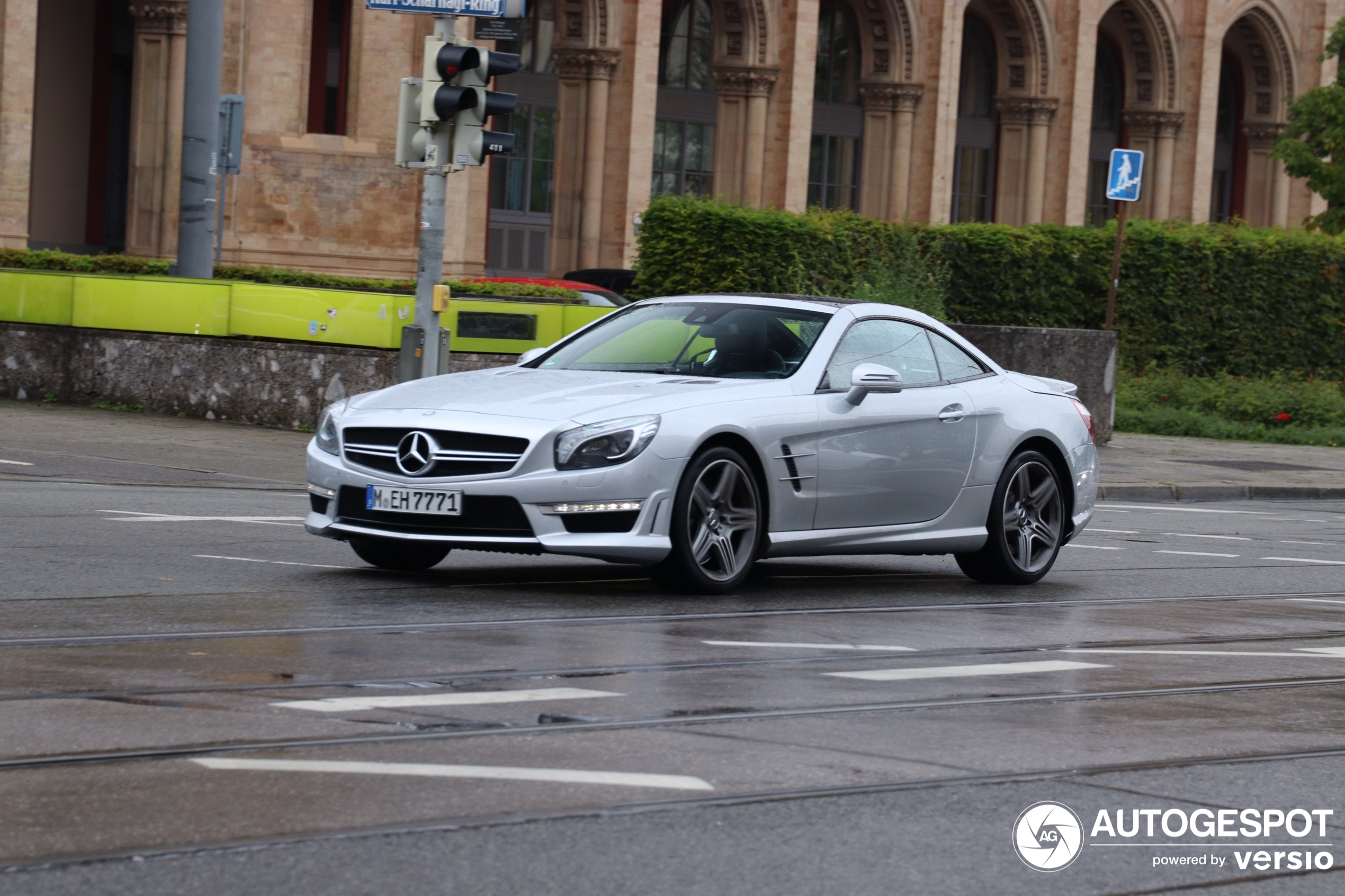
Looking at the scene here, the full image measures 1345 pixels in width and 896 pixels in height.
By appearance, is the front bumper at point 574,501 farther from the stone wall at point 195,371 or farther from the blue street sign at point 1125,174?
the blue street sign at point 1125,174

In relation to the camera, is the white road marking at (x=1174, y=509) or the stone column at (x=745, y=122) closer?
the white road marking at (x=1174, y=509)

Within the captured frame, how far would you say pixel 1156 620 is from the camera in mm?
9430

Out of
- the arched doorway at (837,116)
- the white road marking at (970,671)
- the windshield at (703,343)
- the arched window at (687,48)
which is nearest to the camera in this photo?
the white road marking at (970,671)

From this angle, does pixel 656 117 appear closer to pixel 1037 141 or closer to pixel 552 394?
pixel 1037 141

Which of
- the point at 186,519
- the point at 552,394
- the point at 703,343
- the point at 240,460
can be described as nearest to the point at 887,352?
the point at 703,343

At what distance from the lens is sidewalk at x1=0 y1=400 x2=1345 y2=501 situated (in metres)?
14.6

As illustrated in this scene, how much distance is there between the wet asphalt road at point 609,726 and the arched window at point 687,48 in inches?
1589

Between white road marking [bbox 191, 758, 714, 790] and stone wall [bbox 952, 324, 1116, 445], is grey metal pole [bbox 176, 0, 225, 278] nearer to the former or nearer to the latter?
stone wall [bbox 952, 324, 1116, 445]

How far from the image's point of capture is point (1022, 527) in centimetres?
1071

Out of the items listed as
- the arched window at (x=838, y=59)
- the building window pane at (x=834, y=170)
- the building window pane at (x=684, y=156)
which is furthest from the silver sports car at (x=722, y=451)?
the building window pane at (x=834, y=170)

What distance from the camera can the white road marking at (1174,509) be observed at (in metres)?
17.8

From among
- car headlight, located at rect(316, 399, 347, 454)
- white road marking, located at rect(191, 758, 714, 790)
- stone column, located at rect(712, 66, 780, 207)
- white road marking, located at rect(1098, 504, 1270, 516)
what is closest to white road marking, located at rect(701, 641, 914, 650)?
car headlight, located at rect(316, 399, 347, 454)

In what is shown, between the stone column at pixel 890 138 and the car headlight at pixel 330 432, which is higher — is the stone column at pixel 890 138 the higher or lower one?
the higher one

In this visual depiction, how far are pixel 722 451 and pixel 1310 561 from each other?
233 inches
